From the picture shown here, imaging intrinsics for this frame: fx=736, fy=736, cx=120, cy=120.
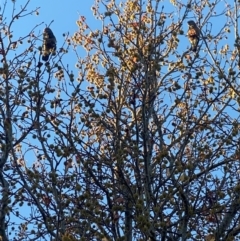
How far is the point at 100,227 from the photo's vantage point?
24.3 ft

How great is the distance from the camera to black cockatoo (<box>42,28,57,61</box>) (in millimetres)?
8727

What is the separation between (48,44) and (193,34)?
2.00 meters

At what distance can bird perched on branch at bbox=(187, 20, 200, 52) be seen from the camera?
9137 millimetres

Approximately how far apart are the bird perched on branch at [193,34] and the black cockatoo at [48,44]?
1743 millimetres

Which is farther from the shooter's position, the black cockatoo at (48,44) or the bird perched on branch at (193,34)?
the bird perched on branch at (193,34)

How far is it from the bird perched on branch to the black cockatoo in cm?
174

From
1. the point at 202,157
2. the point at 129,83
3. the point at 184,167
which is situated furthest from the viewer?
the point at 129,83

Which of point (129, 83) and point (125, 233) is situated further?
point (129, 83)

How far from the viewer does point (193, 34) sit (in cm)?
1013

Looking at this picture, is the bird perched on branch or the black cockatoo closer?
the black cockatoo

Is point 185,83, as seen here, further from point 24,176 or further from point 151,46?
point 24,176

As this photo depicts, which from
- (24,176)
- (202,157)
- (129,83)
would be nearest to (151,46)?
(129,83)

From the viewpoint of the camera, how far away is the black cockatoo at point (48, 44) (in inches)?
344

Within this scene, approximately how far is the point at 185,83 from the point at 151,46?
0.61 m
